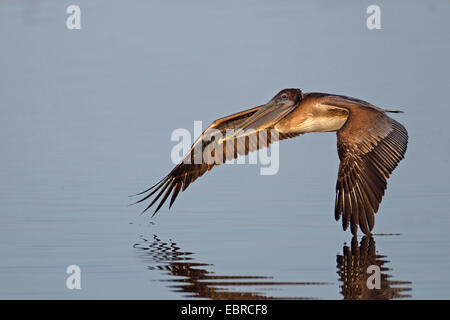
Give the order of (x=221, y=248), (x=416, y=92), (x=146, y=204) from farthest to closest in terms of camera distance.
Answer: (x=416, y=92) < (x=146, y=204) < (x=221, y=248)

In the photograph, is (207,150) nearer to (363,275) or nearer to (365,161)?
(365,161)

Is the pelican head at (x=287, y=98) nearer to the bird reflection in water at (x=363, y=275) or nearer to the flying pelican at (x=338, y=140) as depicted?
the flying pelican at (x=338, y=140)

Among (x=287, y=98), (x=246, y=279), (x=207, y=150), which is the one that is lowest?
(x=246, y=279)

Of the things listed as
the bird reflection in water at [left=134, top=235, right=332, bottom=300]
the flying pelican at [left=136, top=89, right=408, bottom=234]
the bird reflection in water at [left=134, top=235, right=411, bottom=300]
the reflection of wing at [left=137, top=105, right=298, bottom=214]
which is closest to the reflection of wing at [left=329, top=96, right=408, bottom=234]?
the flying pelican at [left=136, top=89, right=408, bottom=234]

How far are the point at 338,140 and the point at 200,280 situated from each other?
99.1 inches

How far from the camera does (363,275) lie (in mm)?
10211

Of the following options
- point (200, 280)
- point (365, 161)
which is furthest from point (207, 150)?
point (200, 280)

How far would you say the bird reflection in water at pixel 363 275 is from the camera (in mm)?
9516

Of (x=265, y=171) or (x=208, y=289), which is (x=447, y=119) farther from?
(x=208, y=289)

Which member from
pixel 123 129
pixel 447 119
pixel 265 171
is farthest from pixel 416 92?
pixel 265 171

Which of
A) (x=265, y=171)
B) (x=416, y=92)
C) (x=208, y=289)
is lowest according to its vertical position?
(x=208, y=289)

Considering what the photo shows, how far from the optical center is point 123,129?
72.5 feet

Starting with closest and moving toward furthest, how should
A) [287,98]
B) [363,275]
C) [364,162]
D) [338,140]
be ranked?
[363,275] → [364,162] → [338,140] → [287,98]

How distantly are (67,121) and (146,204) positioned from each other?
943 cm
